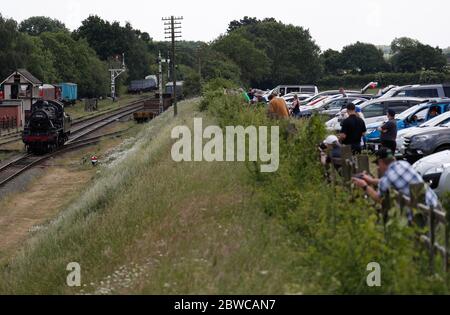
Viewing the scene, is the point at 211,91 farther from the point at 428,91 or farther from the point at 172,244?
the point at 172,244

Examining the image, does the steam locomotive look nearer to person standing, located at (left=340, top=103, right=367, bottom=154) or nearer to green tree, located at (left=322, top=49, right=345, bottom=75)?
person standing, located at (left=340, top=103, right=367, bottom=154)

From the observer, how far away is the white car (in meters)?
12.6

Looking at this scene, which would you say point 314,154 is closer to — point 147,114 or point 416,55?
point 147,114

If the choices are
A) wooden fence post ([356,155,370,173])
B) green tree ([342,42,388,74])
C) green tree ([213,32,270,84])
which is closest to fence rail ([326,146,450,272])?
wooden fence post ([356,155,370,173])

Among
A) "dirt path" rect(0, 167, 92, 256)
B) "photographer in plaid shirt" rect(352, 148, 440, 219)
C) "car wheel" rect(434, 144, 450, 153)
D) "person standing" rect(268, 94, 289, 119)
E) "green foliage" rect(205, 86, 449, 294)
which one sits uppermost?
"person standing" rect(268, 94, 289, 119)

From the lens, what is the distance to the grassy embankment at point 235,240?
7.12 meters

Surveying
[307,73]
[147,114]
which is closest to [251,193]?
[147,114]

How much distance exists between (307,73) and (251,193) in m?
90.1

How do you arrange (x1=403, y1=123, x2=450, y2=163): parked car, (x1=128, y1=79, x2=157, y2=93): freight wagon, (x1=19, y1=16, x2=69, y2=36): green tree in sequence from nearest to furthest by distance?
(x1=403, y1=123, x2=450, y2=163): parked car
(x1=128, y1=79, x2=157, y2=93): freight wagon
(x1=19, y1=16, x2=69, y2=36): green tree

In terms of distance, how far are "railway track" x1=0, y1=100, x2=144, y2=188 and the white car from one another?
18.7m

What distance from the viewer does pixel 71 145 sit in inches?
1646

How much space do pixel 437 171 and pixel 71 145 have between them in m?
31.7

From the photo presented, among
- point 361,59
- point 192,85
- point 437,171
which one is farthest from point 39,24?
point 437,171
